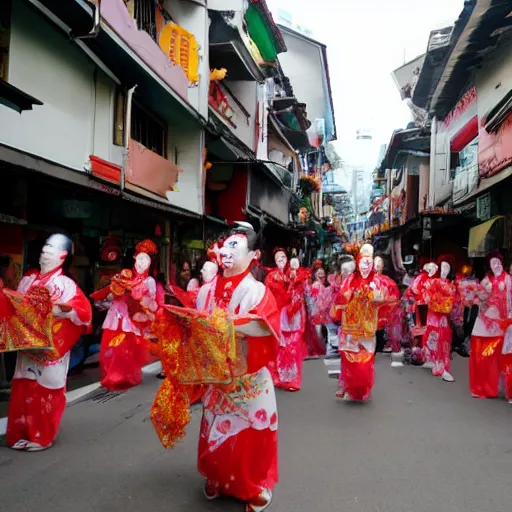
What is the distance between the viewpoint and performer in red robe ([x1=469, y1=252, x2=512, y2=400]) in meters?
6.63

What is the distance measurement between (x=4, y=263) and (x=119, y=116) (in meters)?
3.46

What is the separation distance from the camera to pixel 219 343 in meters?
3.05

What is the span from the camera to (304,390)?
7324 millimetres

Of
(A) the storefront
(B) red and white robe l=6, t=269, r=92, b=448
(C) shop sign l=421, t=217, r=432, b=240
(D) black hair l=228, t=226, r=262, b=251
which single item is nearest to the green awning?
(A) the storefront

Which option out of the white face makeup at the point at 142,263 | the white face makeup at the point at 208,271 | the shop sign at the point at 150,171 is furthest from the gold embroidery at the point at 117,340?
the shop sign at the point at 150,171

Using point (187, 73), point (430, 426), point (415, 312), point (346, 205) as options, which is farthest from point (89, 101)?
point (346, 205)

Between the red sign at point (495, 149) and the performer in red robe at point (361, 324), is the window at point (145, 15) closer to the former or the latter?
the performer in red robe at point (361, 324)

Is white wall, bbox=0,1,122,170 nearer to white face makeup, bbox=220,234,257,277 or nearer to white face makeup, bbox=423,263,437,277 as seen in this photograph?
white face makeup, bbox=220,234,257,277

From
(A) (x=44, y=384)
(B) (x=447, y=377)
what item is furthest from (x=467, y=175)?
(A) (x=44, y=384)

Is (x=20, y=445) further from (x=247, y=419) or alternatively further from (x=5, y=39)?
(x=5, y=39)

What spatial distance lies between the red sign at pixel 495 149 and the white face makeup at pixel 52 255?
8006mm

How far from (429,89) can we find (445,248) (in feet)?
17.6

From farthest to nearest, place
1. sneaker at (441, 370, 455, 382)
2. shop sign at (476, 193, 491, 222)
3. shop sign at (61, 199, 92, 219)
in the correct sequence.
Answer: shop sign at (476, 193, 491, 222)
sneaker at (441, 370, 455, 382)
shop sign at (61, 199, 92, 219)

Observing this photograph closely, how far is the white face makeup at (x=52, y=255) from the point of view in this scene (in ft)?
14.7
